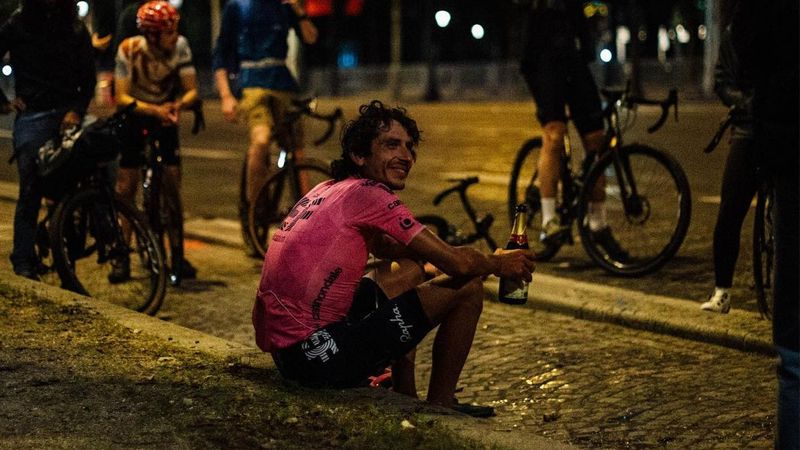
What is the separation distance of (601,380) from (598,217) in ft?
8.10

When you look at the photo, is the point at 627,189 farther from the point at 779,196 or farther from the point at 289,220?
the point at 779,196

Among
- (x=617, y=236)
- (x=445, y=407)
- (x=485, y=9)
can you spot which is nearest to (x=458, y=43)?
(x=485, y=9)

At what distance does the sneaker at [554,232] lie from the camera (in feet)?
26.8

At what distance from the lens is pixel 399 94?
145 ft

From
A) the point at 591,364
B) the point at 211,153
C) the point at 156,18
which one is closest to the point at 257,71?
the point at 156,18

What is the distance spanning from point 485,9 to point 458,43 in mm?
4917

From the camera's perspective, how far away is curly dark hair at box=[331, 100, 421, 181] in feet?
15.7

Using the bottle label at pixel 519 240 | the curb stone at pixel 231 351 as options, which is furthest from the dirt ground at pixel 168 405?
the bottle label at pixel 519 240

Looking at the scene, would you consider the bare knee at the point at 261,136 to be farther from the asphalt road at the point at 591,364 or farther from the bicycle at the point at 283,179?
the asphalt road at the point at 591,364

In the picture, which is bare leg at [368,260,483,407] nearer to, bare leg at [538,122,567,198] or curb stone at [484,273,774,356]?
curb stone at [484,273,774,356]

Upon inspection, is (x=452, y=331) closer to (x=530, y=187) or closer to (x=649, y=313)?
(x=649, y=313)

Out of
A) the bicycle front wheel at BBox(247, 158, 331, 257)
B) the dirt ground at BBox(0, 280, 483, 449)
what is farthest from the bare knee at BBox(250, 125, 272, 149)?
the dirt ground at BBox(0, 280, 483, 449)

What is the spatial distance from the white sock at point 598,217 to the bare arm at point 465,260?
135 inches

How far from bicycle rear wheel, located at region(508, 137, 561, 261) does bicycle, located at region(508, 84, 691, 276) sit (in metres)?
0.21
